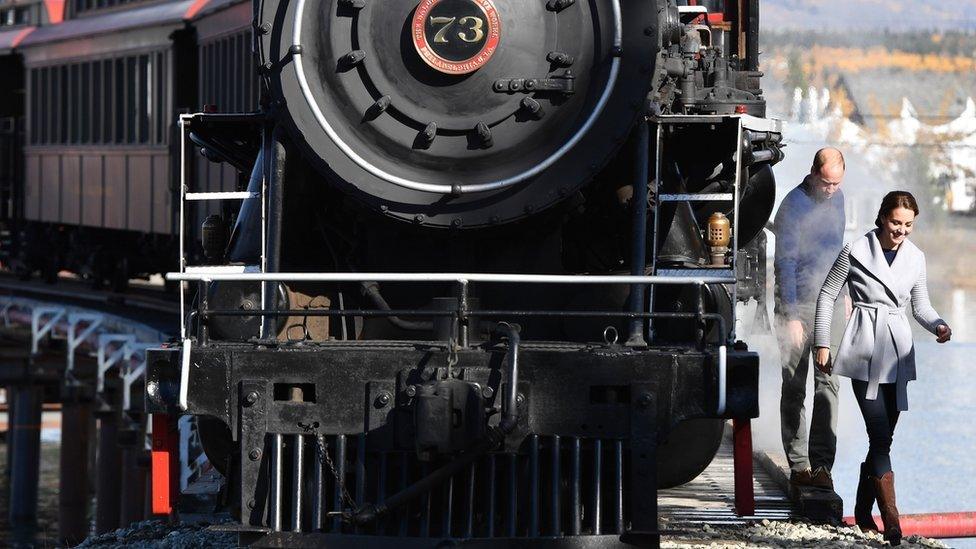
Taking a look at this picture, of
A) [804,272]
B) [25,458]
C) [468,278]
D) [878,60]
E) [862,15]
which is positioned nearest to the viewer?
[468,278]

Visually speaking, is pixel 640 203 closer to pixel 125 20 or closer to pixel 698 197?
pixel 698 197

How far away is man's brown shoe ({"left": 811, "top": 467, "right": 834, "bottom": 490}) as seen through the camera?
316 inches

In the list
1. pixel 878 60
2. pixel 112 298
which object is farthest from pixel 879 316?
pixel 878 60

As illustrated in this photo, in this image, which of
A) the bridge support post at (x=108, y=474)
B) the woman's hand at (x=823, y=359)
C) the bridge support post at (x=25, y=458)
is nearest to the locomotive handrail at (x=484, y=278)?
the woman's hand at (x=823, y=359)

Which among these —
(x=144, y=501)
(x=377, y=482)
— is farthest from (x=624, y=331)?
(x=144, y=501)

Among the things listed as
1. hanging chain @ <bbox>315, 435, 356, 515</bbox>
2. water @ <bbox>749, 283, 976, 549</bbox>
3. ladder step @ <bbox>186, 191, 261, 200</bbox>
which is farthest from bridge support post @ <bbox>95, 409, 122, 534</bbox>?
hanging chain @ <bbox>315, 435, 356, 515</bbox>

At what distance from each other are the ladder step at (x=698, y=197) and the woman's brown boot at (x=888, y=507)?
4.91 ft

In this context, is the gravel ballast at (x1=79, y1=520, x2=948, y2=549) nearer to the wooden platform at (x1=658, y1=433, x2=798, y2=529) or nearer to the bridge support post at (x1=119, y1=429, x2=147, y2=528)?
the wooden platform at (x1=658, y1=433, x2=798, y2=529)

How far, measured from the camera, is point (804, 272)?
27.3 feet

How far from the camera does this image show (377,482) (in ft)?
20.7

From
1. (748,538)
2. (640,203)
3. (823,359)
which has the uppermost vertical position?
(640,203)

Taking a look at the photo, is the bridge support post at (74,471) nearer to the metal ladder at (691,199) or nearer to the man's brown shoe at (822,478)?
the man's brown shoe at (822,478)

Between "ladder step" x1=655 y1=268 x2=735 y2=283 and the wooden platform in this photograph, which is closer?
"ladder step" x1=655 y1=268 x2=735 y2=283

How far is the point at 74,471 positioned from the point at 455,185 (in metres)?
21.4
